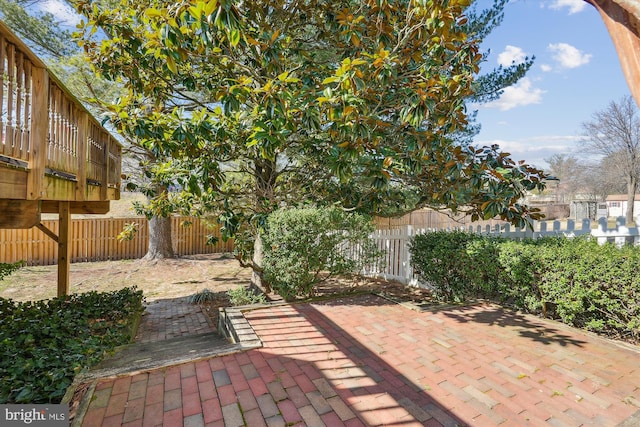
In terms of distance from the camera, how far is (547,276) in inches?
162

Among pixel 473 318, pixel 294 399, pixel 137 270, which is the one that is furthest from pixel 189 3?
pixel 137 270

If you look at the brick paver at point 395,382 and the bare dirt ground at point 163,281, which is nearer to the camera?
the brick paver at point 395,382

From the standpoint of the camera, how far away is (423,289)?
677 cm

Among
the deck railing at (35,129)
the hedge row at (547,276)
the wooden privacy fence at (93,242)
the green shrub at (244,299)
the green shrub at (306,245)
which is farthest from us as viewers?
the wooden privacy fence at (93,242)

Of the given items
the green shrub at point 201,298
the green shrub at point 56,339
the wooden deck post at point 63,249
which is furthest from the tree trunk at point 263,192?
the wooden deck post at point 63,249

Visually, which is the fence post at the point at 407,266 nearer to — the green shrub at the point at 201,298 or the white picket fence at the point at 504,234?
the white picket fence at the point at 504,234

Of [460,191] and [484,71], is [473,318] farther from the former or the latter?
[484,71]

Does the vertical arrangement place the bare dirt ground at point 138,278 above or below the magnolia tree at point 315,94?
below

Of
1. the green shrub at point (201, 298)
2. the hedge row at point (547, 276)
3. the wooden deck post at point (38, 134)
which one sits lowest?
the green shrub at point (201, 298)

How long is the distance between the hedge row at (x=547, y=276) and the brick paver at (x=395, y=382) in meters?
0.32

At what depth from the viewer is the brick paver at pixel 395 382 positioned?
2.36 meters

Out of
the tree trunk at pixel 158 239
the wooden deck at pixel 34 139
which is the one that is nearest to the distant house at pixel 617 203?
the tree trunk at pixel 158 239

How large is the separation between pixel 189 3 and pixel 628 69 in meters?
3.99

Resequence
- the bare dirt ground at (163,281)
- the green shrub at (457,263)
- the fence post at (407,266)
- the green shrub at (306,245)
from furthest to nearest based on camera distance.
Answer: the fence post at (407,266) < the bare dirt ground at (163,281) < the green shrub at (306,245) < the green shrub at (457,263)
